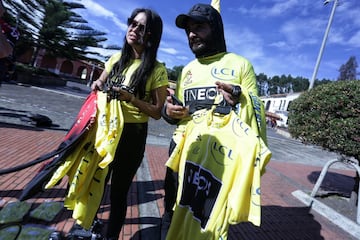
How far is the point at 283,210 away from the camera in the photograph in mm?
3973

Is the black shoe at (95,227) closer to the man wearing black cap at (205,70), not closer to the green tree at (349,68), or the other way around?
the man wearing black cap at (205,70)

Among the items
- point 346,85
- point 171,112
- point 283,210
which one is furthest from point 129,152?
point 346,85

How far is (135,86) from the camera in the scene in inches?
69.7

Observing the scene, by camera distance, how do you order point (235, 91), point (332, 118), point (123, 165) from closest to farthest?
point (235, 91) → point (123, 165) → point (332, 118)

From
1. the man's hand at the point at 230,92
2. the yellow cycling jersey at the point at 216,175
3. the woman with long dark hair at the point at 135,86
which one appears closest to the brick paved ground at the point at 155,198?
the woman with long dark hair at the point at 135,86

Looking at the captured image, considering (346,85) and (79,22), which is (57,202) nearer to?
(346,85)

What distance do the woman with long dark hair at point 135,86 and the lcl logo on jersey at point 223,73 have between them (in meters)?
0.40

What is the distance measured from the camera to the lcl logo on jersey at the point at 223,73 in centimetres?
166

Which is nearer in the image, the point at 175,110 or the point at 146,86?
the point at 175,110

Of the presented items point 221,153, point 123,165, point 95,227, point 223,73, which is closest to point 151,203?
point 95,227

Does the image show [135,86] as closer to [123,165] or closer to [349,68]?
[123,165]

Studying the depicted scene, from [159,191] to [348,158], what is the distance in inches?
134

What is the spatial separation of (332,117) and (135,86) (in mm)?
3775

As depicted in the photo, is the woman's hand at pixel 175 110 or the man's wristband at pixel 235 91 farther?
the woman's hand at pixel 175 110
